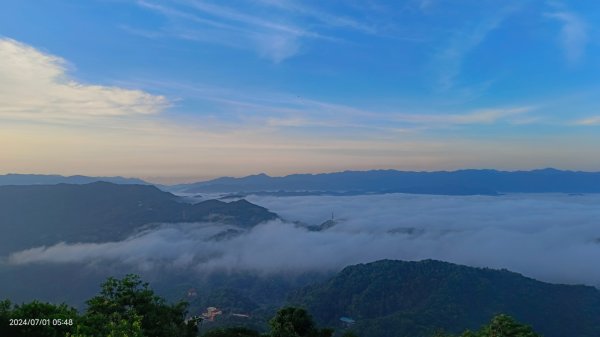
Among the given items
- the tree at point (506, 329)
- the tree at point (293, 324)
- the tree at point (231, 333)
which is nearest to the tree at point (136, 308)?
the tree at point (231, 333)

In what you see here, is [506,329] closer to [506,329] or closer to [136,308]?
[506,329]

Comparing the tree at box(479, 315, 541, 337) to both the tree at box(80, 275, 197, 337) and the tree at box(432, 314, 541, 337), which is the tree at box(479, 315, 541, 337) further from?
the tree at box(80, 275, 197, 337)

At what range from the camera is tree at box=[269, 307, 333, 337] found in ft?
108

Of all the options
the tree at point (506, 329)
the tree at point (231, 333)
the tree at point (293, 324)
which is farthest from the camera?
the tree at point (231, 333)

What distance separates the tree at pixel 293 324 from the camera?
32.8 meters

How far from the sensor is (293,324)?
33250mm

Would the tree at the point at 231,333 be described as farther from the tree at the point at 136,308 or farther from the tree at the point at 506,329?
the tree at the point at 506,329

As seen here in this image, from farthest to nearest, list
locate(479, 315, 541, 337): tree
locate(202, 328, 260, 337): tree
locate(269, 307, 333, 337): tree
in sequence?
locate(202, 328, 260, 337): tree
locate(269, 307, 333, 337): tree
locate(479, 315, 541, 337): tree

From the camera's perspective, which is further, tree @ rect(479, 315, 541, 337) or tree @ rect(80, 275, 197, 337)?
tree @ rect(80, 275, 197, 337)

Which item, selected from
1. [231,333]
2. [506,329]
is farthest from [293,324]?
[506,329]

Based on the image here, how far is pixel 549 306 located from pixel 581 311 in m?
12.5

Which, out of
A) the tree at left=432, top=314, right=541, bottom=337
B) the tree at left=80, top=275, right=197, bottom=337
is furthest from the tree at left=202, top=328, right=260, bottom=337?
the tree at left=432, top=314, right=541, bottom=337

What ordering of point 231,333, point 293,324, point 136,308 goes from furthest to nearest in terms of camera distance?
point 231,333 → point 293,324 → point 136,308

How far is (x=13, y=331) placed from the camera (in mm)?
18891
